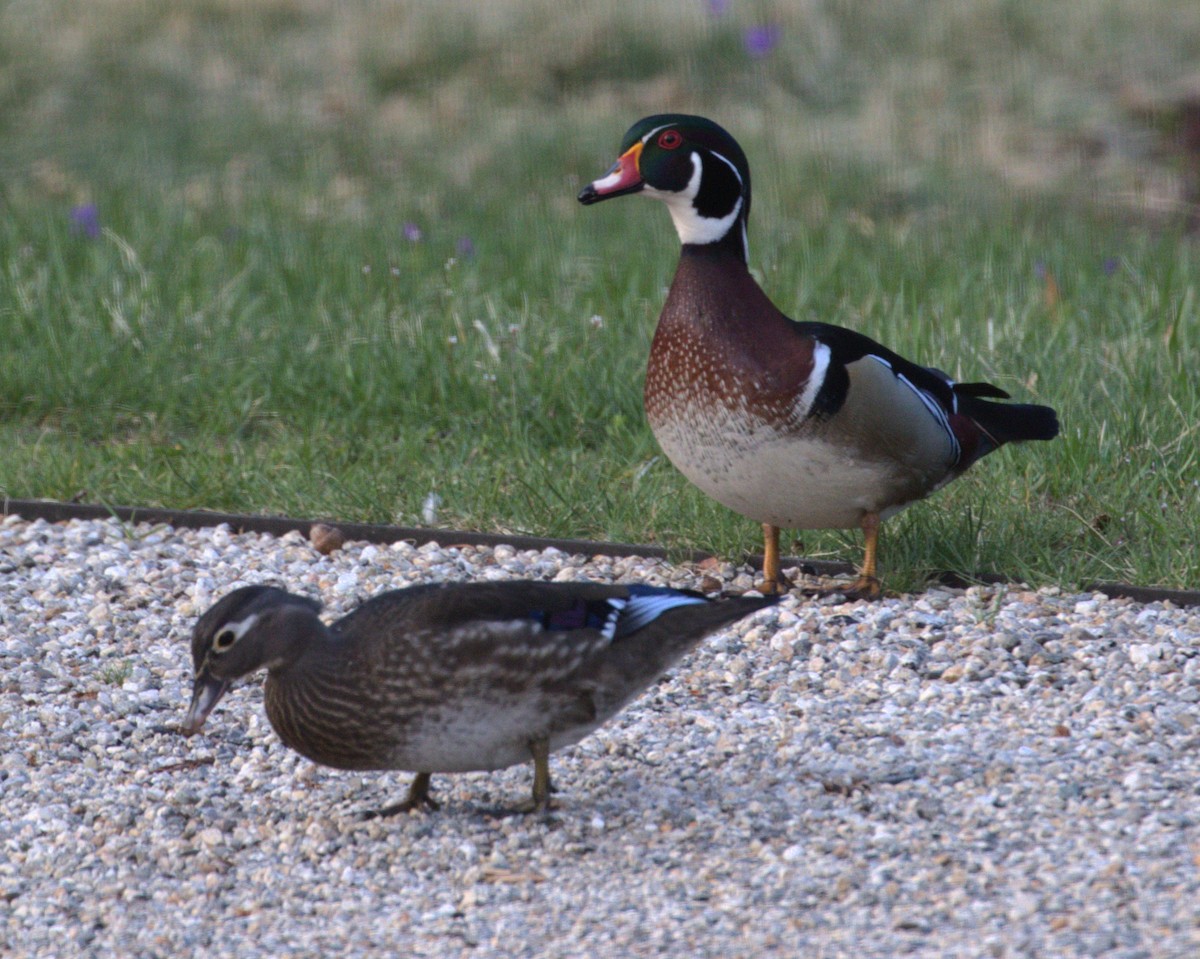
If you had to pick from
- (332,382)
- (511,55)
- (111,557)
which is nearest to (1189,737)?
(111,557)

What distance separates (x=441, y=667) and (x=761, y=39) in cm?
893

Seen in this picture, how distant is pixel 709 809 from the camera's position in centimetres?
398

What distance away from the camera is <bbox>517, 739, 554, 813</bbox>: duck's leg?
3941 mm

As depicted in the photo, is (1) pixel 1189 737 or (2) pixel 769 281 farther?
(2) pixel 769 281

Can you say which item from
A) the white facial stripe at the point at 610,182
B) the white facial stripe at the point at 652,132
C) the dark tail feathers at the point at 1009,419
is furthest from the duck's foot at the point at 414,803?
the dark tail feathers at the point at 1009,419

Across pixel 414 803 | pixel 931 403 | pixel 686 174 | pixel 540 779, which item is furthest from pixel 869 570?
pixel 414 803

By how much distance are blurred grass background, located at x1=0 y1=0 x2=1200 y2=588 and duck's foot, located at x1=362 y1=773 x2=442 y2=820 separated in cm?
175

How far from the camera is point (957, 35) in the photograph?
1284 cm

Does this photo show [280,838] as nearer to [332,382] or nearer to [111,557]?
[111,557]

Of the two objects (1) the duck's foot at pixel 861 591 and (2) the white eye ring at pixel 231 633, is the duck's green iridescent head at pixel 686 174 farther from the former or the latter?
(2) the white eye ring at pixel 231 633

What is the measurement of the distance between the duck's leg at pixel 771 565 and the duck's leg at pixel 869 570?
0.20 m

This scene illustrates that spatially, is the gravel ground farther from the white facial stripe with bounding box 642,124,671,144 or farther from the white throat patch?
the white facial stripe with bounding box 642,124,671,144

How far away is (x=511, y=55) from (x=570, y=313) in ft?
17.9

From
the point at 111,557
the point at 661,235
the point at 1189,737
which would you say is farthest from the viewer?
the point at 661,235
